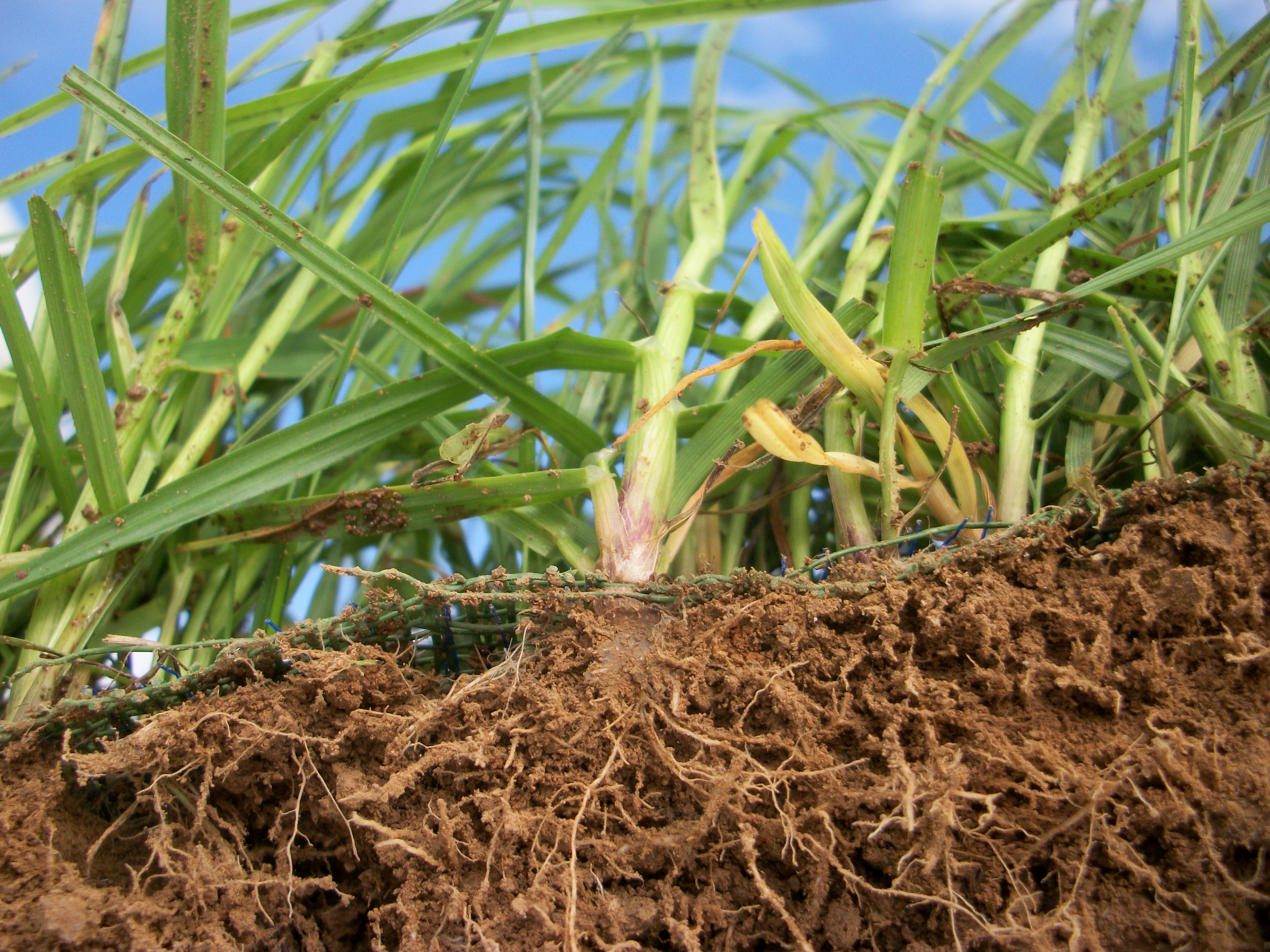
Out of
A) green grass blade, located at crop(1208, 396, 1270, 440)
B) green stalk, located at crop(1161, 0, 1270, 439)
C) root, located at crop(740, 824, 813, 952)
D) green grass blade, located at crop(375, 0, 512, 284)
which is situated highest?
green grass blade, located at crop(375, 0, 512, 284)

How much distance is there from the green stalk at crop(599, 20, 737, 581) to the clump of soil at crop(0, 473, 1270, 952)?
0.25ft

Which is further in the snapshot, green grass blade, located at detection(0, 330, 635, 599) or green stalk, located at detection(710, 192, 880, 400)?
green stalk, located at detection(710, 192, 880, 400)

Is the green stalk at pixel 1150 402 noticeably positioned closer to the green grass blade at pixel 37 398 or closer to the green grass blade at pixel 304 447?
the green grass blade at pixel 304 447

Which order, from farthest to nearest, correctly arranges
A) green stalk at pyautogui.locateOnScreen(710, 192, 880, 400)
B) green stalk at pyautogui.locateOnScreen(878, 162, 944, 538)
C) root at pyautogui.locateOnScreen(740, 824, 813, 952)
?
1. green stalk at pyautogui.locateOnScreen(710, 192, 880, 400)
2. green stalk at pyautogui.locateOnScreen(878, 162, 944, 538)
3. root at pyautogui.locateOnScreen(740, 824, 813, 952)

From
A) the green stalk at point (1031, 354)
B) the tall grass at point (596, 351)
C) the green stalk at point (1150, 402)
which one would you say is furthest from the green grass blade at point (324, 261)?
the green stalk at point (1150, 402)

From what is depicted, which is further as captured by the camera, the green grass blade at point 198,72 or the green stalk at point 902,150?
the green stalk at point 902,150

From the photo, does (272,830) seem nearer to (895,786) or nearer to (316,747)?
(316,747)

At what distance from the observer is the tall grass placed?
0.76 meters

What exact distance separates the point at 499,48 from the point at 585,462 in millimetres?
636

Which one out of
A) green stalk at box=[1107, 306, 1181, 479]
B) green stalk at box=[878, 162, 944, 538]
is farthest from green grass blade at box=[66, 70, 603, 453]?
green stalk at box=[1107, 306, 1181, 479]

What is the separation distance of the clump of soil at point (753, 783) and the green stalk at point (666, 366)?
0.25 ft

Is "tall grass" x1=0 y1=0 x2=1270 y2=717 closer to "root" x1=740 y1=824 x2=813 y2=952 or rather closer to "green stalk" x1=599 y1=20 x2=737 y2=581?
"green stalk" x1=599 y1=20 x2=737 y2=581

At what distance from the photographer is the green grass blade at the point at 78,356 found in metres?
0.75

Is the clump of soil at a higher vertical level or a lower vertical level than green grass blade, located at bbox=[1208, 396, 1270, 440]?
lower
